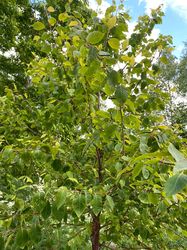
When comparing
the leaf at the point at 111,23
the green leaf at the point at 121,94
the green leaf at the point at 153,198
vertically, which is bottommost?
the green leaf at the point at 153,198

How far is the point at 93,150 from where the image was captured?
72.2 inches

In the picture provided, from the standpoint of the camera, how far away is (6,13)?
7062 millimetres

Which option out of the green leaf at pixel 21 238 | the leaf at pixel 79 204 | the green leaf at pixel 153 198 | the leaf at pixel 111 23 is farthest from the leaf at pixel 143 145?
the green leaf at pixel 21 238

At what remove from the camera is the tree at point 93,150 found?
1.20 metres

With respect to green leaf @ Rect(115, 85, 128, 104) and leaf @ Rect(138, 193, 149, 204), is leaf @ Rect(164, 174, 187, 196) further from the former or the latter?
leaf @ Rect(138, 193, 149, 204)

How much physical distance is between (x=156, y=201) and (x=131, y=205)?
1.70ft

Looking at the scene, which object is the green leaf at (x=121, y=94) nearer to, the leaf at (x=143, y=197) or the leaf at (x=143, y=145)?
the leaf at (x=143, y=145)

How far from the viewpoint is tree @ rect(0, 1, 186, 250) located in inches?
47.1

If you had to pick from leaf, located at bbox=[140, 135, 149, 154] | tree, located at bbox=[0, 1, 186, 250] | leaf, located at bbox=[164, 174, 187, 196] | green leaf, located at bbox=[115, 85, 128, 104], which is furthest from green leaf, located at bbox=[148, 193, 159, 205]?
leaf, located at bbox=[164, 174, 187, 196]

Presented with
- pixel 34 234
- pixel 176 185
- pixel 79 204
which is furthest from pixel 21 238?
pixel 176 185

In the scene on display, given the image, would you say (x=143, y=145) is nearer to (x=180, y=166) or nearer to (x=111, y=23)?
(x=111, y=23)

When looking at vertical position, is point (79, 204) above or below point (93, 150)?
below

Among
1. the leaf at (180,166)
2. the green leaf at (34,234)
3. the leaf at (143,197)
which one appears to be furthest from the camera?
the leaf at (143,197)

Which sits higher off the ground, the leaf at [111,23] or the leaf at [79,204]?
the leaf at [111,23]
